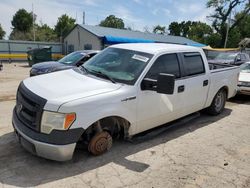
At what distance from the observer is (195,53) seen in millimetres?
5520

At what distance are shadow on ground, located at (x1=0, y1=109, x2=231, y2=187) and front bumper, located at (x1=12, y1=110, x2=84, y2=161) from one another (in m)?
0.23

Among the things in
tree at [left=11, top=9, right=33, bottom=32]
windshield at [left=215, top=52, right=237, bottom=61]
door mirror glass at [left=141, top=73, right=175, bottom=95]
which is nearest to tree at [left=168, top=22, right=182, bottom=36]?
tree at [left=11, top=9, right=33, bottom=32]

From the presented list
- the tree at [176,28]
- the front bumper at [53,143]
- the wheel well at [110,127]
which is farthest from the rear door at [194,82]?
the tree at [176,28]

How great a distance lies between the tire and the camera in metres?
6.36

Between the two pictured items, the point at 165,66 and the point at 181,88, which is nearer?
the point at 165,66

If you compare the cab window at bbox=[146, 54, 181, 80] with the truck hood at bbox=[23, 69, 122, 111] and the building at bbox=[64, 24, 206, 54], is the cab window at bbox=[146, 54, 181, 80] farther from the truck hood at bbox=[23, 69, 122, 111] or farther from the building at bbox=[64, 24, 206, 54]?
the building at bbox=[64, 24, 206, 54]

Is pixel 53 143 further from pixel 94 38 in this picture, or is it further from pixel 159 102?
pixel 94 38

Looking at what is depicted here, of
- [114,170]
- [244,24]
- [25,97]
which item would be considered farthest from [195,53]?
[244,24]

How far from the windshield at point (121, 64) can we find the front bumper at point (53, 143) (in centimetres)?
123

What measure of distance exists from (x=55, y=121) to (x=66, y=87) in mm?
651

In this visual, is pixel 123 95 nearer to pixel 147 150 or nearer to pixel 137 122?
pixel 137 122

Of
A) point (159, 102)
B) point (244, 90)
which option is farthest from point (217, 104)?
point (159, 102)

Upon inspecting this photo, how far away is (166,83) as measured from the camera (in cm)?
388

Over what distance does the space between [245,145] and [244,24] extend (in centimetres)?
4578
